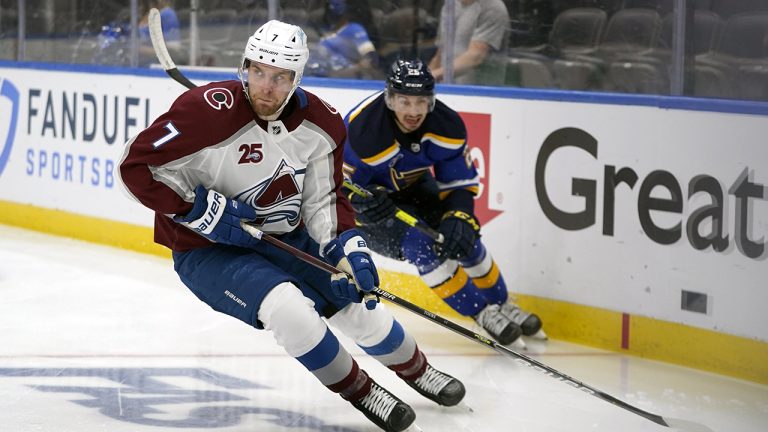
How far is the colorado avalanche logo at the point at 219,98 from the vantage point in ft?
10.9

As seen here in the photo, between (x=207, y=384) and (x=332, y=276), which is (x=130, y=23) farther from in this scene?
(x=332, y=276)

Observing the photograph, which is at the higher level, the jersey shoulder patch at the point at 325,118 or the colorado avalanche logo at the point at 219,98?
the colorado avalanche logo at the point at 219,98

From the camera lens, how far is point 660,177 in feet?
14.8

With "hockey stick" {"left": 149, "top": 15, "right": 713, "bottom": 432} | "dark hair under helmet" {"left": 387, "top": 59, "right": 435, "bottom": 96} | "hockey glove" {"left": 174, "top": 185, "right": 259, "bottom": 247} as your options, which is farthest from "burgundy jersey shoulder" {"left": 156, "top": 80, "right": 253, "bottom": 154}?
"dark hair under helmet" {"left": 387, "top": 59, "right": 435, "bottom": 96}

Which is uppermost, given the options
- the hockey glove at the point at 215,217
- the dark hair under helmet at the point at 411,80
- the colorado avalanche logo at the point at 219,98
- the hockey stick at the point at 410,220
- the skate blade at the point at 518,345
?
the dark hair under helmet at the point at 411,80

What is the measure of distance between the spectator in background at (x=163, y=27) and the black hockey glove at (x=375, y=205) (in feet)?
8.10

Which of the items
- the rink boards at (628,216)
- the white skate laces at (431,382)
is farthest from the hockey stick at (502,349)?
the rink boards at (628,216)

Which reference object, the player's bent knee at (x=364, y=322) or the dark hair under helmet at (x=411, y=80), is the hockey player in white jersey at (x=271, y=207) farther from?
the dark hair under helmet at (x=411, y=80)

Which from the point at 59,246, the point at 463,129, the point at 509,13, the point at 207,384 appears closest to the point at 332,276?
the point at 207,384

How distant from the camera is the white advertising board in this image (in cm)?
426

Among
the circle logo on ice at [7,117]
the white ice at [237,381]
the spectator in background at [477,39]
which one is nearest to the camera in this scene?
the white ice at [237,381]

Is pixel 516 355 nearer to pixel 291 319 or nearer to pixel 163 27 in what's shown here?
pixel 291 319

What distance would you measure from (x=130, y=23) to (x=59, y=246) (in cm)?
125

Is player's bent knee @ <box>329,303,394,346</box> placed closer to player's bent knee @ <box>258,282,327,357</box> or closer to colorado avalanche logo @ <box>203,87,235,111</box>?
player's bent knee @ <box>258,282,327,357</box>
